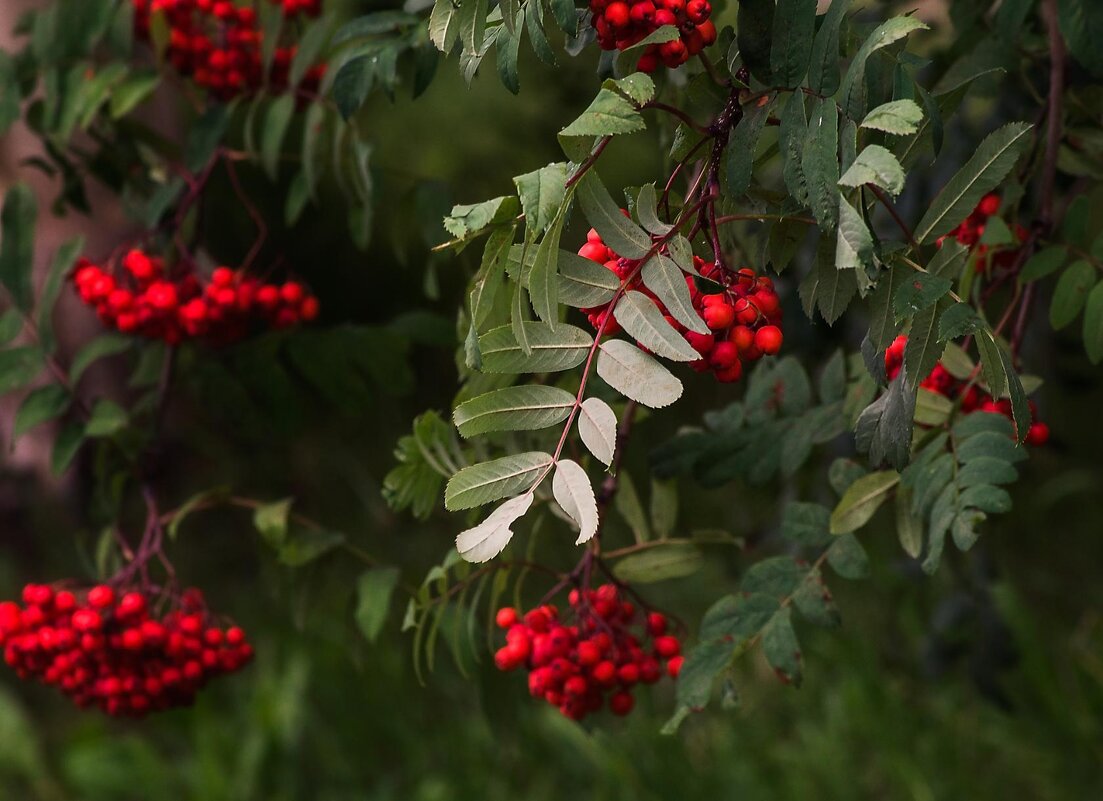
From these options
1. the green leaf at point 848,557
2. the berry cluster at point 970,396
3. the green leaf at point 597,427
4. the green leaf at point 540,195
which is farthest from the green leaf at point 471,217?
the green leaf at point 848,557

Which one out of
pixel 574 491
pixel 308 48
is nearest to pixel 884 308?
pixel 574 491

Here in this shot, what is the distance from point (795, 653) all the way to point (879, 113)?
505 millimetres

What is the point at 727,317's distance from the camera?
742 millimetres

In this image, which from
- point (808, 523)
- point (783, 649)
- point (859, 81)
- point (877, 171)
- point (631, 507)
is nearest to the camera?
point (877, 171)

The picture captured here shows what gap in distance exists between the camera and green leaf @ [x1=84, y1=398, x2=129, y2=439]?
54.0 inches

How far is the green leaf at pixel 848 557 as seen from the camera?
3.64 ft

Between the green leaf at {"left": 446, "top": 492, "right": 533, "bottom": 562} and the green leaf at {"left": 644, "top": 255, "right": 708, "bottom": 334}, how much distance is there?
0.47ft

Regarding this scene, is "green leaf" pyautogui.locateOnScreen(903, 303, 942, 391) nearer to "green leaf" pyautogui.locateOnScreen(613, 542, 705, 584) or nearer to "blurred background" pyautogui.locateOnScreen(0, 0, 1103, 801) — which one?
"green leaf" pyautogui.locateOnScreen(613, 542, 705, 584)

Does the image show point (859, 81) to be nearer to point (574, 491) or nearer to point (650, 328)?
point (650, 328)

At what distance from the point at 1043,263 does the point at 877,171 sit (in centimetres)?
53

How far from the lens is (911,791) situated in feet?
7.78

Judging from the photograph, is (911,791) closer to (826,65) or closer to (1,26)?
(826,65)

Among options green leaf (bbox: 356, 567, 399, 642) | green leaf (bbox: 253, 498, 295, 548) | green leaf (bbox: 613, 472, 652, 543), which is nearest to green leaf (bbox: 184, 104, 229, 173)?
green leaf (bbox: 253, 498, 295, 548)

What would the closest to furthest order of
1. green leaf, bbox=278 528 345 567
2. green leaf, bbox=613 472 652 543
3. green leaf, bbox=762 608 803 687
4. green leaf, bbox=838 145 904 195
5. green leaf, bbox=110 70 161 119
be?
1. green leaf, bbox=838 145 904 195
2. green leaf, bbox=762 608 803 687
3. green leaf, bbox=613 472 652 543
4. green leaf, bbox=278 528 345 567
5. green leaf, bbox=110 70 161 119
